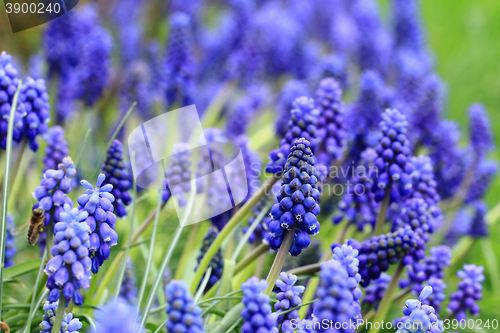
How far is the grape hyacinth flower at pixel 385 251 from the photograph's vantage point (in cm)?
250

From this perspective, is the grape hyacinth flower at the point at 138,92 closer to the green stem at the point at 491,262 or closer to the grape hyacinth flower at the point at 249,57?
the grape hyacinth flower at the point at 249,57

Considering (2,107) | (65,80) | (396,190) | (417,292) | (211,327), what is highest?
(65,80)

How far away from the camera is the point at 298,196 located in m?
1.97

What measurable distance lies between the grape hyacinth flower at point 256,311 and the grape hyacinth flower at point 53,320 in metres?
0.67

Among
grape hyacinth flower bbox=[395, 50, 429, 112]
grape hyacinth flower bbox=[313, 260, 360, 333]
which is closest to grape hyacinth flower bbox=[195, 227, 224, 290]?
grape hyacinth flower bbox=[313, 260, 360, 333]

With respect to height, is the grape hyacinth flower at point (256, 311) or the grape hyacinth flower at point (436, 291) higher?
the grape hyacinth flower at point (256, 311)

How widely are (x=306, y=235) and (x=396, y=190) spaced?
99 centimetres

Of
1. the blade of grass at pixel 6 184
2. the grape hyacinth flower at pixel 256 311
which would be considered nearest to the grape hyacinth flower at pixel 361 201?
the grape hyacinth flower at pixel 256 311

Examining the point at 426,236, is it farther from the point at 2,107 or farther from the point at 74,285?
the point at 2,107

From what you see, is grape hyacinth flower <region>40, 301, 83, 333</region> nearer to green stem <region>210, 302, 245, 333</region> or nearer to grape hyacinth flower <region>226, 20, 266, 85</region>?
green stem <region>210, 302, 245, 333</region>

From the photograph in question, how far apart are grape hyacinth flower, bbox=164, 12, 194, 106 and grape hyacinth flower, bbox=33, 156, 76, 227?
2.77 meters

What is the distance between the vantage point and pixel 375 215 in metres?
3.24

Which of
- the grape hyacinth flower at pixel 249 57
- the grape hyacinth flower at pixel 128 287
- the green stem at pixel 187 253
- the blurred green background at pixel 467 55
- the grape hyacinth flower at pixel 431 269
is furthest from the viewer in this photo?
the grape hyacinth flower at pixel 249 57

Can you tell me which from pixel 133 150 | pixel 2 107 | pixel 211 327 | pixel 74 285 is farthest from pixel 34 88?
pixel 211 327
